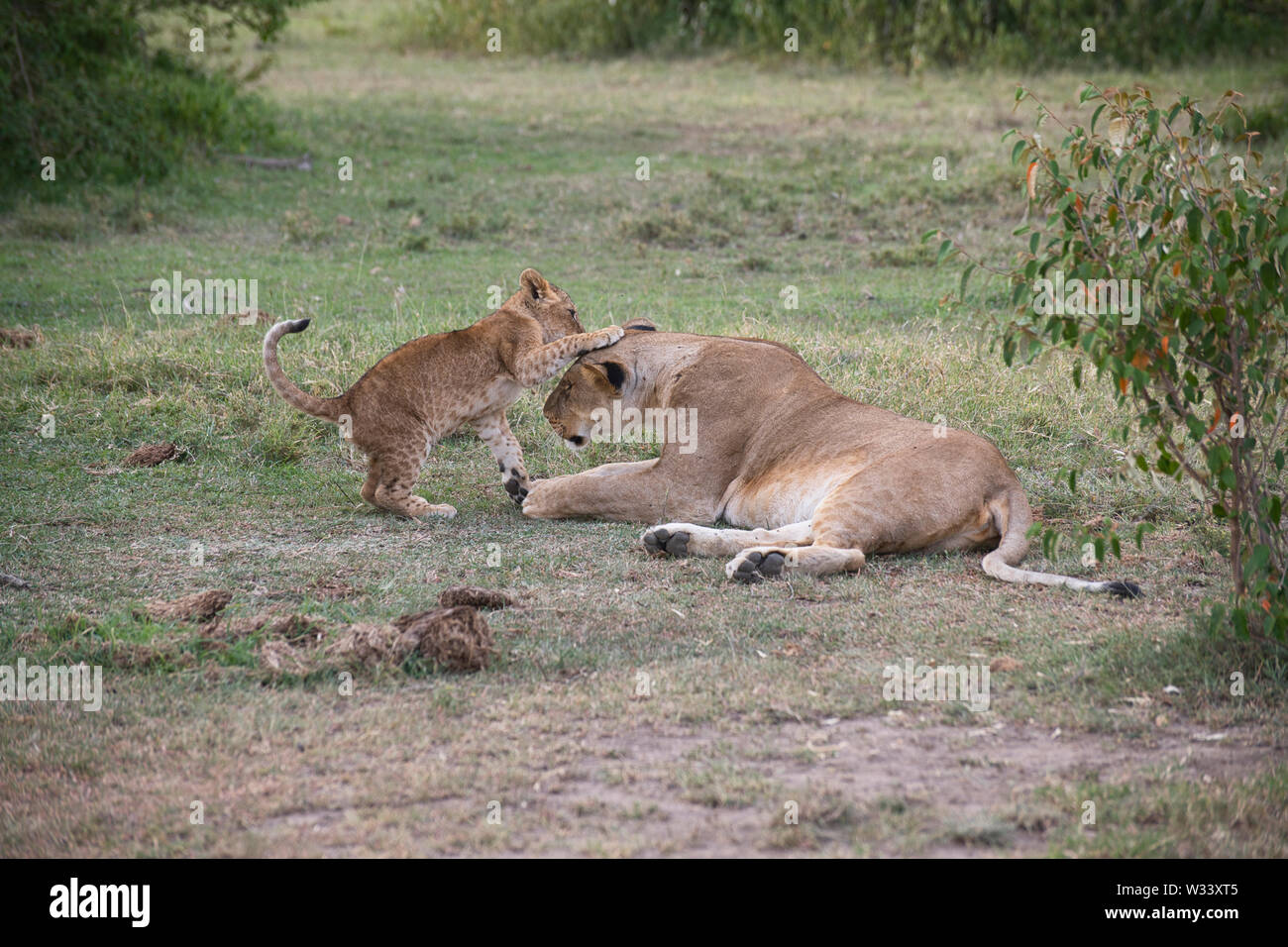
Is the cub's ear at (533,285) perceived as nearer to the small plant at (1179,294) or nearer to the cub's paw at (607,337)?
the cub's paw at (607,337)

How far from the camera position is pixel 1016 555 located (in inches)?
215

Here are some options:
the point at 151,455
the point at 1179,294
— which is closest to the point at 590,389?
the point at 151,455

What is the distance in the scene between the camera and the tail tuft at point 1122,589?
5.15m

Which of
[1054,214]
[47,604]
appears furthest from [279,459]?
[1054,214]

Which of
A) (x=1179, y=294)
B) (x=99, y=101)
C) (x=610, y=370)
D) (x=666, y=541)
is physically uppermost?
(x=99, y=101)

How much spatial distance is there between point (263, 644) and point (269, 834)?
1.23 metres

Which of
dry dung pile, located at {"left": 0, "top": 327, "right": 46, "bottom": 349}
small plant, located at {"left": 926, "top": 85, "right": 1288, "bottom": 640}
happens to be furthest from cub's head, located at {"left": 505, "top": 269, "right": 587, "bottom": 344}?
dry dung pile, located at {"left": 0, "top": 327, "right": 46, "bottom": 349}

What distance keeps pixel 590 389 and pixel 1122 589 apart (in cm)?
268

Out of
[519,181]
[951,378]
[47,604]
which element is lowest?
[47,604]

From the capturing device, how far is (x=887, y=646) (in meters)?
4.75

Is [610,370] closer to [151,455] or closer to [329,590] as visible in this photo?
[329,590]

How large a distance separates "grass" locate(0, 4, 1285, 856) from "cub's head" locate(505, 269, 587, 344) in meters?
0.75

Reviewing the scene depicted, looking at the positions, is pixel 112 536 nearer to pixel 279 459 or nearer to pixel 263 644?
pixel 279 459

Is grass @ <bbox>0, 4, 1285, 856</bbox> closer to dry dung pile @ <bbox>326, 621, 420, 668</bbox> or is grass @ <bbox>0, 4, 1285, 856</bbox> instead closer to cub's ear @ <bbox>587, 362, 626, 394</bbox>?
dry dung pile @ <bbox>326, 621, 420, 668</bbox>
